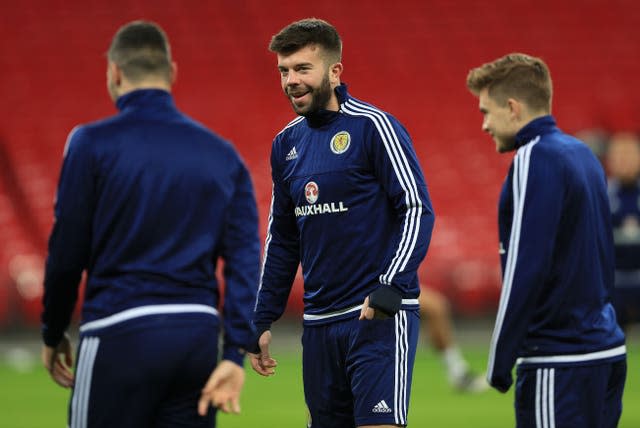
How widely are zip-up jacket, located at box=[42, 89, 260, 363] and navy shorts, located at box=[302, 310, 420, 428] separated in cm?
110

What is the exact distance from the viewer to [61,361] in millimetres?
4258

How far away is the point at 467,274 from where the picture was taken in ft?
53.6

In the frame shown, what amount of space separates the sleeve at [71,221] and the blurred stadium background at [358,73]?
14.3 metres

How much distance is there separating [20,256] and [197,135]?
1341 cm

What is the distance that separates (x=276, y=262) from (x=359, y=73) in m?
16.8

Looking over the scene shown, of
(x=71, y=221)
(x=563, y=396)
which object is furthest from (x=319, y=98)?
(x=563, y=396)

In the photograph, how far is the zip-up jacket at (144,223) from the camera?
390 centimetres

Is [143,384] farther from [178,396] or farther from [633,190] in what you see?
[633,190]

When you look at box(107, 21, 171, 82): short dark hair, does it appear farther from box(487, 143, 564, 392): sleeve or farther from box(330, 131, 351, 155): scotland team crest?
box(487, 143, 564, 392): sleeve

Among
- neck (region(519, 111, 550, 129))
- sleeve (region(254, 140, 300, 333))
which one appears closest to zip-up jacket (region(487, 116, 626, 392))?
neck (region(519, 111, 550, 129))

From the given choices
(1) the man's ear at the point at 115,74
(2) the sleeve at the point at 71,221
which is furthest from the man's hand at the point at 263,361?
(1) the man's ear at the point at 115,74

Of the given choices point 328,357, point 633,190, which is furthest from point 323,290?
point 633,190

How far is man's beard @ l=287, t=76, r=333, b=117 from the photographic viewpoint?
5188mm

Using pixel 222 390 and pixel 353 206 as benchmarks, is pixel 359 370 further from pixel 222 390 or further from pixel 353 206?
pixel 222 390
